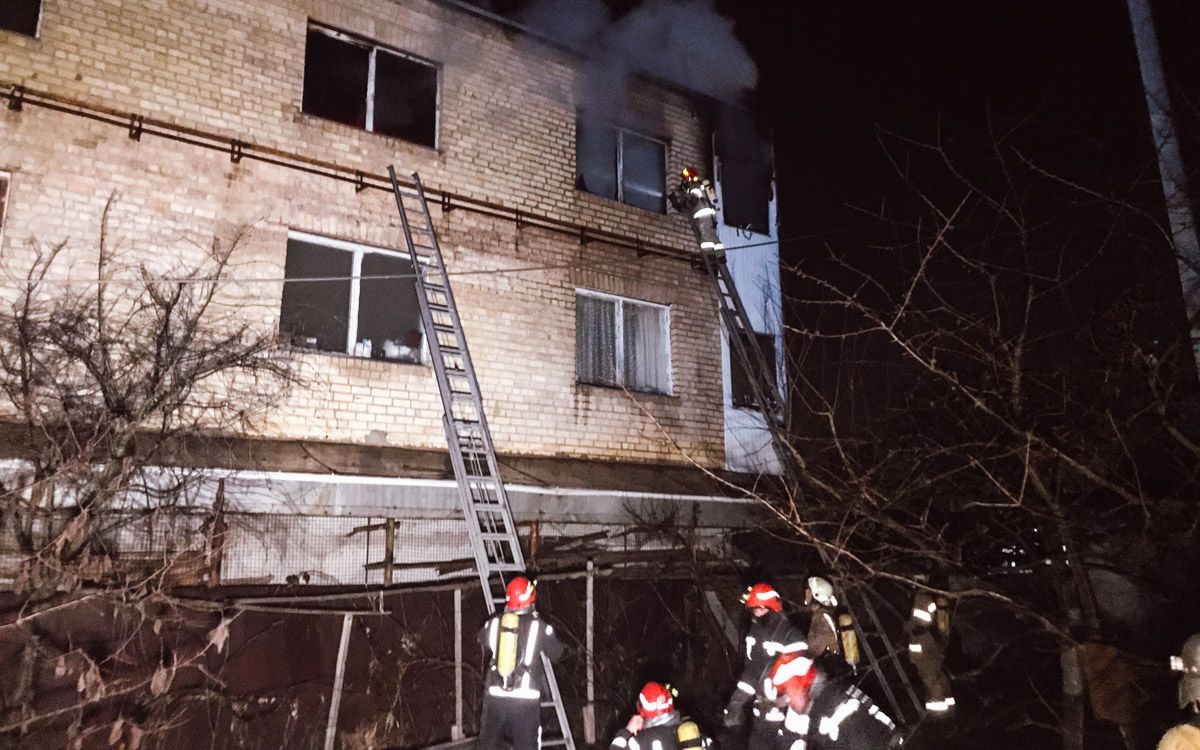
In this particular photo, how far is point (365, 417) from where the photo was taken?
6980mm

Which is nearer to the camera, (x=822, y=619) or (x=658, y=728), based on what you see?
(x=658, y=728)

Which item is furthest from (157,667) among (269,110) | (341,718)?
(269,110)

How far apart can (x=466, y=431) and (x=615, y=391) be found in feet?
6.55

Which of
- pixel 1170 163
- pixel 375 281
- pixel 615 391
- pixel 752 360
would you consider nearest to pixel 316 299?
pixel 375 281

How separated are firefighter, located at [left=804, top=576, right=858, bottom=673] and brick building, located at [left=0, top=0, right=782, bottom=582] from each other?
4.67 ft

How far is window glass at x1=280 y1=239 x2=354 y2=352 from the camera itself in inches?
274

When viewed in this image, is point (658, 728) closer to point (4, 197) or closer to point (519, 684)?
point (519, 684)

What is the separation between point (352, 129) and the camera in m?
7.59

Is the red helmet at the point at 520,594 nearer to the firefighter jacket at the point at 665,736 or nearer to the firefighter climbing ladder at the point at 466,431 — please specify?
the firefighter climbing ladder at the point at 466,431

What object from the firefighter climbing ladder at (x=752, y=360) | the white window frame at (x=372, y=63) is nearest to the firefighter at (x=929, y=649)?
the firefighter climbing ladder at (x=752, y=360)

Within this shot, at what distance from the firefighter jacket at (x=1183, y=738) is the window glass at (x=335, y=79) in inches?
314

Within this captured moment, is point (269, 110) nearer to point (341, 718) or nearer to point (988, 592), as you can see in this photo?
point (341, 718)

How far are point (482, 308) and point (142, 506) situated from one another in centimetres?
357

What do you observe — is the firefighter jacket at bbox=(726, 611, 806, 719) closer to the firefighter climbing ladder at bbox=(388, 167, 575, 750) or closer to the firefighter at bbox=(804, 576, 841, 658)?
the firefighter at bbox=(804, 576, 841, 658)
